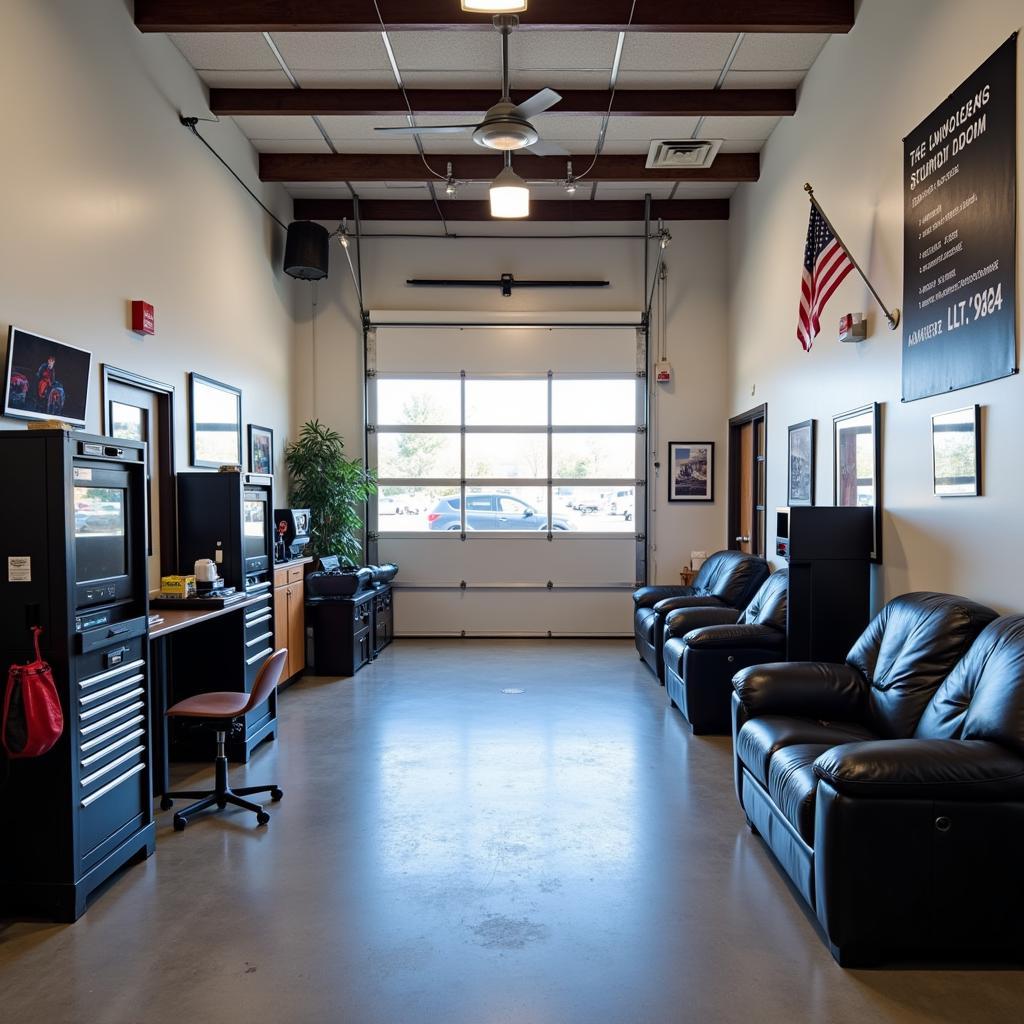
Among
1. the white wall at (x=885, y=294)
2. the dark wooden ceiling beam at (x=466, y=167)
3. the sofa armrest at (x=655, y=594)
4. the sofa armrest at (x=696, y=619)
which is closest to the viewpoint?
the white wall at (x=885, y=294)

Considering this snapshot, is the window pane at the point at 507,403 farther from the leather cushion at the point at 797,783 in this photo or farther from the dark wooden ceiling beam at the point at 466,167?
the leather cushion at the point at 797,783

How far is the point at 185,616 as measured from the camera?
4246 mm

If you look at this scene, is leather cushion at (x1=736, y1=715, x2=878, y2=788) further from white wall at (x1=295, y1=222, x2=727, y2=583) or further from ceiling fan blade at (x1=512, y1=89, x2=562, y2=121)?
white wall at (x1=295, y1=222, x2=727, y2=583)

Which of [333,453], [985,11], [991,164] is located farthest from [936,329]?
[333,453]

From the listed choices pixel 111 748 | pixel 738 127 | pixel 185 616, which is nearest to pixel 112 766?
pixel 111 748

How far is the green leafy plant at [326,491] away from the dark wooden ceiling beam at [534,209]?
238cm

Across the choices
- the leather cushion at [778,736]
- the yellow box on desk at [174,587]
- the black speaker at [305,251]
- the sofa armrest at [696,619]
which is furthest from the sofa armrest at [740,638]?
the black speaker at [305,251]

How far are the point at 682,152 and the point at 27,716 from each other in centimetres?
651

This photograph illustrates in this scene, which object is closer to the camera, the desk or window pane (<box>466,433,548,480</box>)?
the desk

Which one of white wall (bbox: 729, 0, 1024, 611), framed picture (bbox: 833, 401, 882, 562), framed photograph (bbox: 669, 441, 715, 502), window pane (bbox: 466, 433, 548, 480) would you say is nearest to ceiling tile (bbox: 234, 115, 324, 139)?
window pane (bbox: 466, 433, 548, 480)

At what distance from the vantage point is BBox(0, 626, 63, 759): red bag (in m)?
2.70

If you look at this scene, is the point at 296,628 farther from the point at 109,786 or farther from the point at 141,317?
the point at 109,786

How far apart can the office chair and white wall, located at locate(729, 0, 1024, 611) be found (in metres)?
3.32

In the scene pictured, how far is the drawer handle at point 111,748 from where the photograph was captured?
3.00 m
